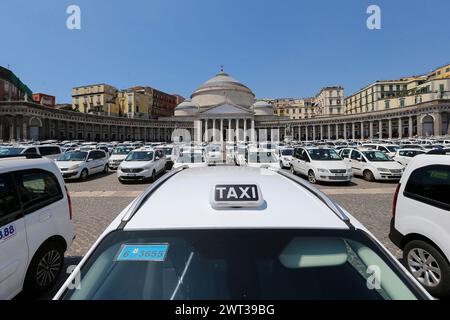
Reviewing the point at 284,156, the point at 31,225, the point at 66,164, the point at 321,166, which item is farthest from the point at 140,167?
the point at 284,156

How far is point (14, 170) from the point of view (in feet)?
11.1

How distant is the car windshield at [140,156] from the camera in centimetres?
1489

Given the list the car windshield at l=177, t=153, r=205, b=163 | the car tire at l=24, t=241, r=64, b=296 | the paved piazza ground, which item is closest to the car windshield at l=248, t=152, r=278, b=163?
the car windshield at l=177, t=153, r=205, b=163

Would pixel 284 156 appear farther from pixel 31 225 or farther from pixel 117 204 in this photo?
pixel 31 225

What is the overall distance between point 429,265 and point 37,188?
553 cm

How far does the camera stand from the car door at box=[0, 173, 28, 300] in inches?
110

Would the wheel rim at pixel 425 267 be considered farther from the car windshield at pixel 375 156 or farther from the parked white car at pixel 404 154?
the parked white car at pixel 404 154

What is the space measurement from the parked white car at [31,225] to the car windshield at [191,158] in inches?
347

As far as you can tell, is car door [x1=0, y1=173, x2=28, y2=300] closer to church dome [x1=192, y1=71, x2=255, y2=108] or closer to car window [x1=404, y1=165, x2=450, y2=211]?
car window [x1=404, y1=165, x2=450, y2=211]

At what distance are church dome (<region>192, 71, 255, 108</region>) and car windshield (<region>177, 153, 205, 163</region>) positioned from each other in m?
83.1

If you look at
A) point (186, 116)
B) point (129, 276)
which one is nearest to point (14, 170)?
point (129, 276)

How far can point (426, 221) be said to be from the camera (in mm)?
3412
